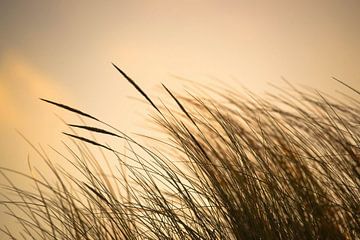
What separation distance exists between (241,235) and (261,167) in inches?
8.9

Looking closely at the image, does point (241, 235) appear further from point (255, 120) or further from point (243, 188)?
point (255, 120)

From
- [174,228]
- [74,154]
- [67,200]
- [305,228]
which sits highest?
[74,154]

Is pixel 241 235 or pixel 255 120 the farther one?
pixel 255 120

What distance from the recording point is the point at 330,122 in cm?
121

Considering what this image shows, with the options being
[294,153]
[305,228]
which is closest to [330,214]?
[305,228]

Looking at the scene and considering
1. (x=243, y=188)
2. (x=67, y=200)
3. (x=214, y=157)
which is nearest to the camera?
(x=243, y=188)

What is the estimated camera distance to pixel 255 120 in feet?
4.31

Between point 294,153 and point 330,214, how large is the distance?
222 millimetres

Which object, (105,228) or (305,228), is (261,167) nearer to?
(305,228)

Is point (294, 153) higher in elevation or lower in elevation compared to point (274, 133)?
lower

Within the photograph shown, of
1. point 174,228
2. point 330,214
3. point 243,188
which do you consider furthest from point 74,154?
point 330,214

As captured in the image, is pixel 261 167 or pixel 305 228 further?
pixel 261 167

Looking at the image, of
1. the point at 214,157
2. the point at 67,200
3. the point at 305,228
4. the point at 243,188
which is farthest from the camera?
the point at 67,200

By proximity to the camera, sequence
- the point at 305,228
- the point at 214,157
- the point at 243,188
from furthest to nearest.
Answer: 1. the point at 214,157
2. the point at 243,188
3. the point at 305,228
